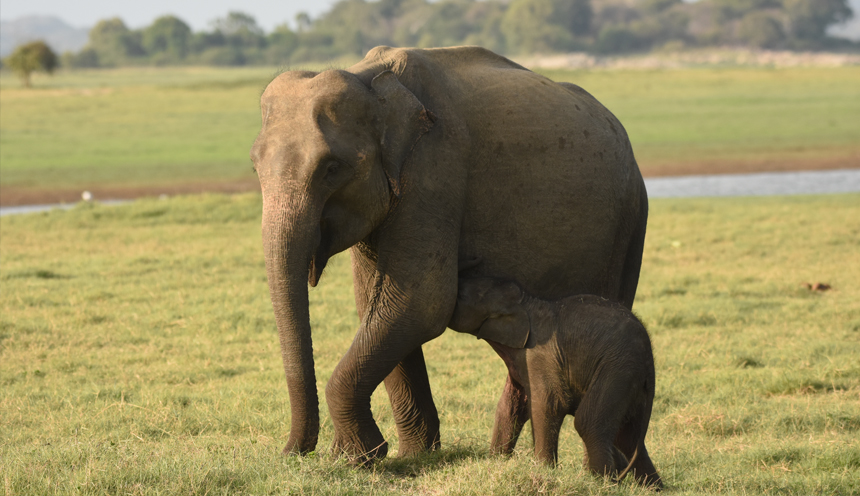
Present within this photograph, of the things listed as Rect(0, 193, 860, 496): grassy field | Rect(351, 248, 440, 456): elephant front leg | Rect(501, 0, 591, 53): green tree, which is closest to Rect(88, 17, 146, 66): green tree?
Rect(501, 0, 591, 53): green tree

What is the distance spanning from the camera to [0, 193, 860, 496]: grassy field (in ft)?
15.8

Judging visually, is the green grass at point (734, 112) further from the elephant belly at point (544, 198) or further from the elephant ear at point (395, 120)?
the elephant ear at point (395, 120)

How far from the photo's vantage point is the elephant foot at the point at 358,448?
5121mm

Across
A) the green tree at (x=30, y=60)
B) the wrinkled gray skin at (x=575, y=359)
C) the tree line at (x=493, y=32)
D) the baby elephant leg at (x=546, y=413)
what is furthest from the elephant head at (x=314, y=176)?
the tree line at (x=493, y=32)

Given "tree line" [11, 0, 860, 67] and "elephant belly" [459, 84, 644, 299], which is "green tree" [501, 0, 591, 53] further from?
"elephant belly" [459, 84, 644, 299]

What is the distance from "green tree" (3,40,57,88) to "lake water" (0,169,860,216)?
35.6 metres

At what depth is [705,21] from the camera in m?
140

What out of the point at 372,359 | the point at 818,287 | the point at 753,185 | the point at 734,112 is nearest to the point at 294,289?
the point at 372,359

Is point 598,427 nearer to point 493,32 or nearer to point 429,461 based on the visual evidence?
point 429,461

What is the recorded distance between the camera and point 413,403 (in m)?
5.77

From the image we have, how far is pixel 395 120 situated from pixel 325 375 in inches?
152

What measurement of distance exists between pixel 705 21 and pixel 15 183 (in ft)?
419

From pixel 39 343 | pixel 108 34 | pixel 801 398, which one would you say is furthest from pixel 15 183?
pixel 108 34

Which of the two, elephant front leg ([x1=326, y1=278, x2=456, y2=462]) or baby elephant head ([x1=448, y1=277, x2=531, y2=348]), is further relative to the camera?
baby elephant head ([x1=448, y1=277, x2=531, y2=348])
